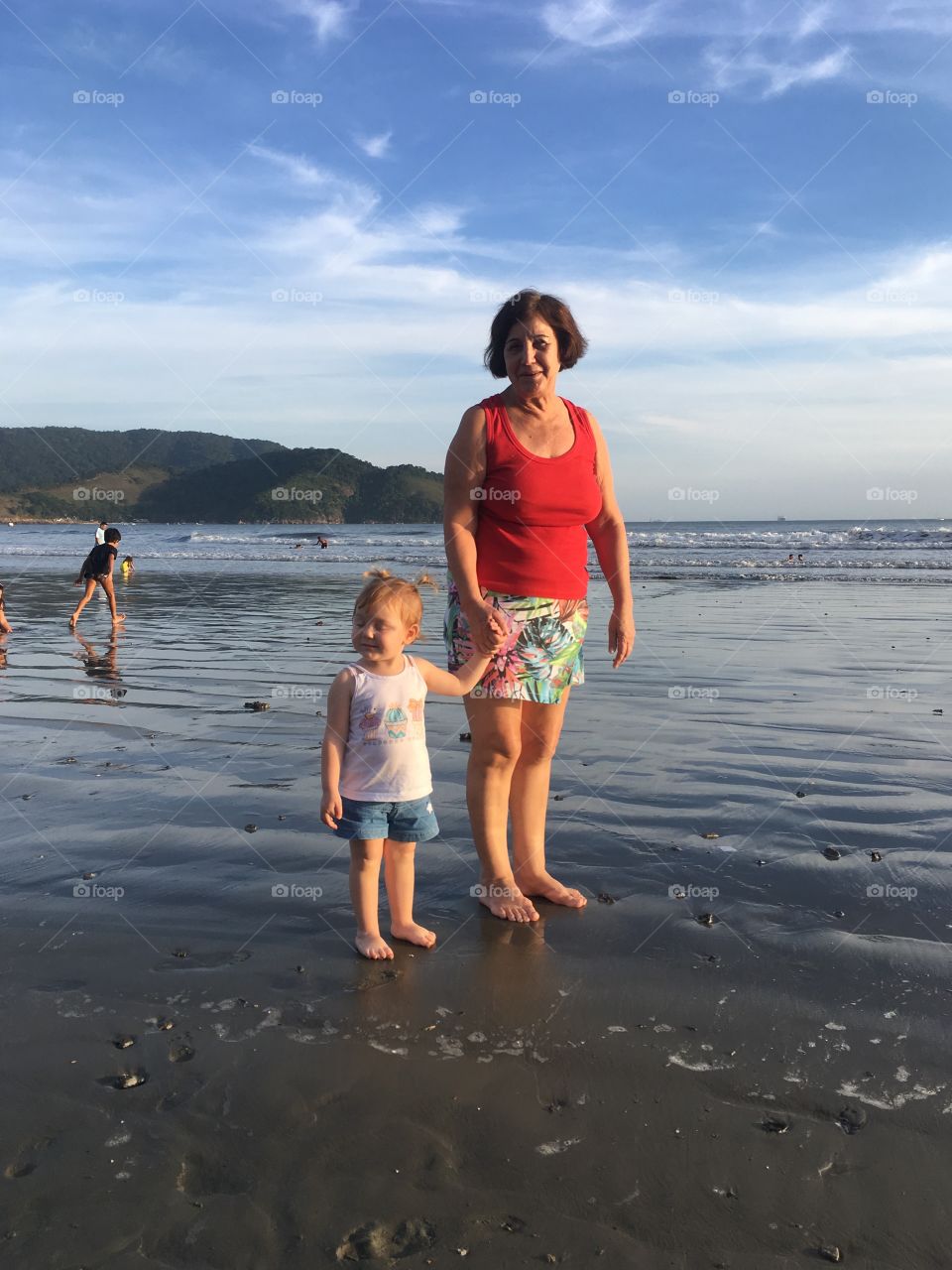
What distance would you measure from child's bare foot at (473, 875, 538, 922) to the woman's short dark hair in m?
1.96

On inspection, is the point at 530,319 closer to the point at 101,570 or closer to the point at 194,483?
the point at 101,570

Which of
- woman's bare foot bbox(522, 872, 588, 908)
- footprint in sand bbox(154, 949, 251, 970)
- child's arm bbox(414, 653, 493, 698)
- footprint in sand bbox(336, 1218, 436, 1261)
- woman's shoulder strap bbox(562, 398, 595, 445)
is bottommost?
footprint in sand bbox(336, 1218, 436, 1261)

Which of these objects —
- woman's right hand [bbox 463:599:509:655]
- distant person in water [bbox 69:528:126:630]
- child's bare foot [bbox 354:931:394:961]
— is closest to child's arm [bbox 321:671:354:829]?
child's bare foot [bbox 354:931:394:961]

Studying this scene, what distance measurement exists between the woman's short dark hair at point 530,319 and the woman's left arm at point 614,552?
0.95ft

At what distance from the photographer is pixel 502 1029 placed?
2.83 metres

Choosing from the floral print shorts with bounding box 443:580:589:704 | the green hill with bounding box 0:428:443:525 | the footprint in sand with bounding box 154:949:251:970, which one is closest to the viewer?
the footprint in sand with bounding box 154:949:251:970

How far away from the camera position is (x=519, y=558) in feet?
12.1

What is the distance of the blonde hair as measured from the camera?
11.3ft

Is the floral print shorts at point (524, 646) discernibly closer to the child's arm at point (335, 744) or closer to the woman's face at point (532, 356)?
the child's arm at point (335, 744)

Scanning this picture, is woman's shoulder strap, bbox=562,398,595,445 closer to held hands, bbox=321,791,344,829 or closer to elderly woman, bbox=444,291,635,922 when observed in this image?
elderly woman, bbox=444,291,635,922

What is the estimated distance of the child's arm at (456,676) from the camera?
3.54 m

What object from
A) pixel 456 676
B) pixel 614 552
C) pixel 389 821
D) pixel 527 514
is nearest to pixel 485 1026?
pixel 389 821

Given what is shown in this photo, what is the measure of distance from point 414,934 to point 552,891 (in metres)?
0.63

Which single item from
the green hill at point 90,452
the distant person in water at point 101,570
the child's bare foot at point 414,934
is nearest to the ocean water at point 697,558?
the distant person in water at point 101,570
